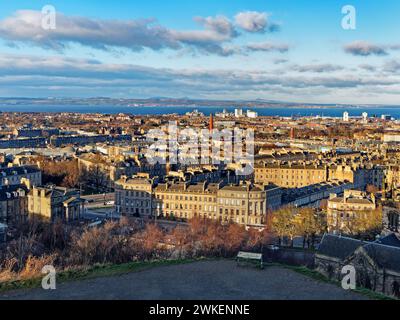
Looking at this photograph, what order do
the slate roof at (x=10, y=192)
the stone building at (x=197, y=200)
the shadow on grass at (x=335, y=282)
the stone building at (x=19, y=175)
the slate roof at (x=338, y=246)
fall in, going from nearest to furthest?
the shadow on grass at (x=335, y=282), the slate roof at (x=338, y=246), the slate roof at (x=10, y=192), the stone building at (x=197, y=200), the stone building at (x=19, y=175)

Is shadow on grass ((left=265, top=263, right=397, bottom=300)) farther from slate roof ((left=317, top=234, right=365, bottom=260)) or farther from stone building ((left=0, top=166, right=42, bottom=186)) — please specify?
stone building ((left=0, top=166, right=42, bottom=186))

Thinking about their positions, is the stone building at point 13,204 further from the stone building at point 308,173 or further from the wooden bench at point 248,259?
the stone building at point 308,173

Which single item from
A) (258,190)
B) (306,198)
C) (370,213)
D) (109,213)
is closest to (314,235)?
(370,213)

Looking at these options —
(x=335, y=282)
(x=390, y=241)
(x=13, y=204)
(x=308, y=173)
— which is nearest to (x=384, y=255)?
(x=390, y=241)

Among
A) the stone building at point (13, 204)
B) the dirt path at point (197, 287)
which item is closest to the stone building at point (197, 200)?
the stone building at point (13, 204)

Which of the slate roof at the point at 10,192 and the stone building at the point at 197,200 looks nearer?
the slate roof at the point at 10,192

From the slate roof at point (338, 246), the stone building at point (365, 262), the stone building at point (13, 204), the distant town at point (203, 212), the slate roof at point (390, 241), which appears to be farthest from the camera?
the stone building at point (13, 204)

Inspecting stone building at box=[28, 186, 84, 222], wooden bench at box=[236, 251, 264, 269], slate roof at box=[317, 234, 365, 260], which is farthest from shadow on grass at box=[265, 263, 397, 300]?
stone building at box=[28, 186, 84, 222]
